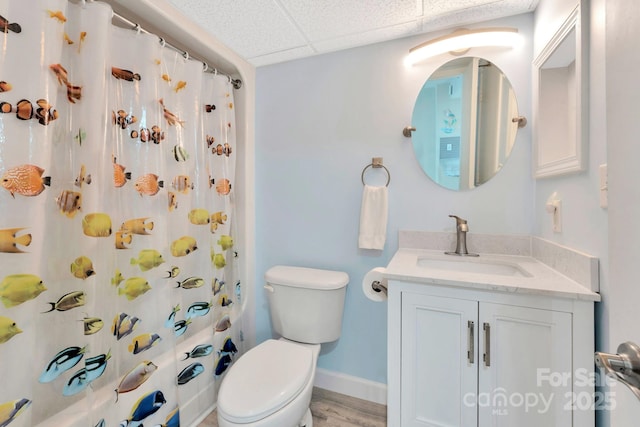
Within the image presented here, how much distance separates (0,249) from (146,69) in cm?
83

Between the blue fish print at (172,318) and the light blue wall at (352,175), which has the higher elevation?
the light blue wall at (352,175)

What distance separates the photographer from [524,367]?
925 millimetres

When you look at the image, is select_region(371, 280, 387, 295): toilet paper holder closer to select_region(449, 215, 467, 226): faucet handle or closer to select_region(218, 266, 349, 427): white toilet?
select_region(218, 266, 349, 427): white toilet

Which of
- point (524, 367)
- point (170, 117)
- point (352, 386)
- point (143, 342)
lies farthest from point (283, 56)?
point (352, 386)

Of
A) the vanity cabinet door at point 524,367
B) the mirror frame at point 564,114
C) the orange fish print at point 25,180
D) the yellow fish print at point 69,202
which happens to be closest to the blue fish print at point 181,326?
the yellow fish print at point 69,202

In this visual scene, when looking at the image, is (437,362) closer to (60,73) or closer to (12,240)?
(12,240)

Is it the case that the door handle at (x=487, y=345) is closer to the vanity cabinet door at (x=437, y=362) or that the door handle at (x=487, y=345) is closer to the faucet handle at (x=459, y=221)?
the vanity cabinet door at (x=437, y=362)

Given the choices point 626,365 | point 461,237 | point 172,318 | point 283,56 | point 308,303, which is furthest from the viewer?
point 283,56

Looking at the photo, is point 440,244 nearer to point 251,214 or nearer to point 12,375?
point 251,214

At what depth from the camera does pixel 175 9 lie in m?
1.30

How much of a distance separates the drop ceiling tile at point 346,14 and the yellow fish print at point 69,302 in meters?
1.47

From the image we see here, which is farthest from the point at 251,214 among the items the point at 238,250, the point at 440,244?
the point at 440,244

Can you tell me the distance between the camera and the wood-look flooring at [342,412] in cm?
A: 143

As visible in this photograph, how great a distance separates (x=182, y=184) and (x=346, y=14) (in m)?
1.16
